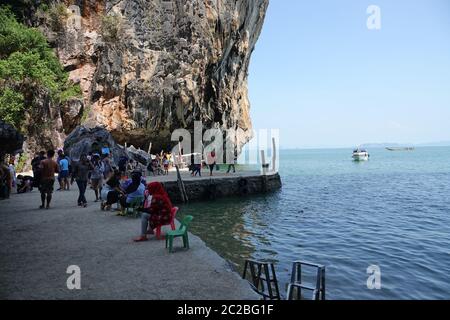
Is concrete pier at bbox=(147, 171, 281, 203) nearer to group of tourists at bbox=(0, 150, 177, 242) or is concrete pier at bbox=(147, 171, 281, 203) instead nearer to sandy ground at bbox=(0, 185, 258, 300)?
group of tourists at bbox=(0, 150, 177, 242)

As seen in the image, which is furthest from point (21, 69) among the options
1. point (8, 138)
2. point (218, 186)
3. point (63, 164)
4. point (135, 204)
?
point (135, 204)

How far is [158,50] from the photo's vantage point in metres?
37.9

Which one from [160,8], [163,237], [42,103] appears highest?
[160,8]

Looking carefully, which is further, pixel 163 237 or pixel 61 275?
pixel 163 237

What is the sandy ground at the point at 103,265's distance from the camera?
16.4ft

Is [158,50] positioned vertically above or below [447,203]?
above

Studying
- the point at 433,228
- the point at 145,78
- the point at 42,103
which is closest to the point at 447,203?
the point at 433,228

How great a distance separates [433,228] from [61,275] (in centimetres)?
1609

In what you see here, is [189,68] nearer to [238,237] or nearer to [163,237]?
[238,237]

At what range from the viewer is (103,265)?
6289 millimetres

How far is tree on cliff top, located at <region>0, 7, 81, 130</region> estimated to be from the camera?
27500 millimetres

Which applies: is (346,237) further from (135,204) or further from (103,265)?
(103,265)
